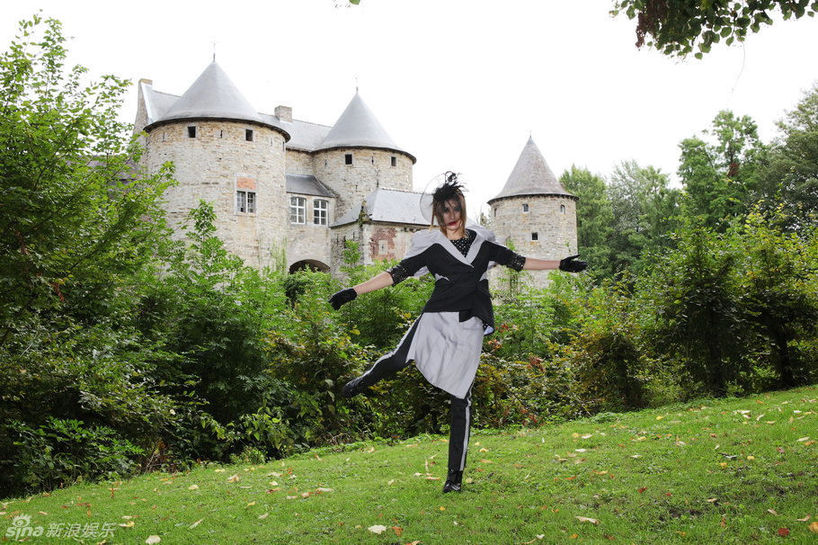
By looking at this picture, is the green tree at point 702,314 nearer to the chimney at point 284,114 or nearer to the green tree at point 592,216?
the chimney at point 284,114

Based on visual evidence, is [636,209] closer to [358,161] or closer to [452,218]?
[358,161]

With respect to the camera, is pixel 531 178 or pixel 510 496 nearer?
pixel 510 496

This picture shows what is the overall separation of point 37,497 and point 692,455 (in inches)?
203

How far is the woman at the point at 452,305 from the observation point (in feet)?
16.0

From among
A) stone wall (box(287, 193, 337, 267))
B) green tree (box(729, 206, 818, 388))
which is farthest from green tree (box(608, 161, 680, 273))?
green tree (box(729, 206, 818, 388))

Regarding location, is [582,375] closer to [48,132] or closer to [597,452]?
[597,452]

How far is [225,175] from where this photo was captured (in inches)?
1273

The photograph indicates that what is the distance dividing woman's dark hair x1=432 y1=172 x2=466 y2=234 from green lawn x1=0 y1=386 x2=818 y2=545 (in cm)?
191

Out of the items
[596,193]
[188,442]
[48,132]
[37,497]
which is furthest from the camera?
[596,193]

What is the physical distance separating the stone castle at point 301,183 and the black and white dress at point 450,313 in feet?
82.0

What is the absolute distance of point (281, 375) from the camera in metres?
8.45

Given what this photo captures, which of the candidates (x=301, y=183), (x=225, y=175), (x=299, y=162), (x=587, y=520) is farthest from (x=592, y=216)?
(x=587, y=520)

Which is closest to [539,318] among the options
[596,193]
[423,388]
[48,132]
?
[423,388]

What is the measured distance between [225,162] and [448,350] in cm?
2923
